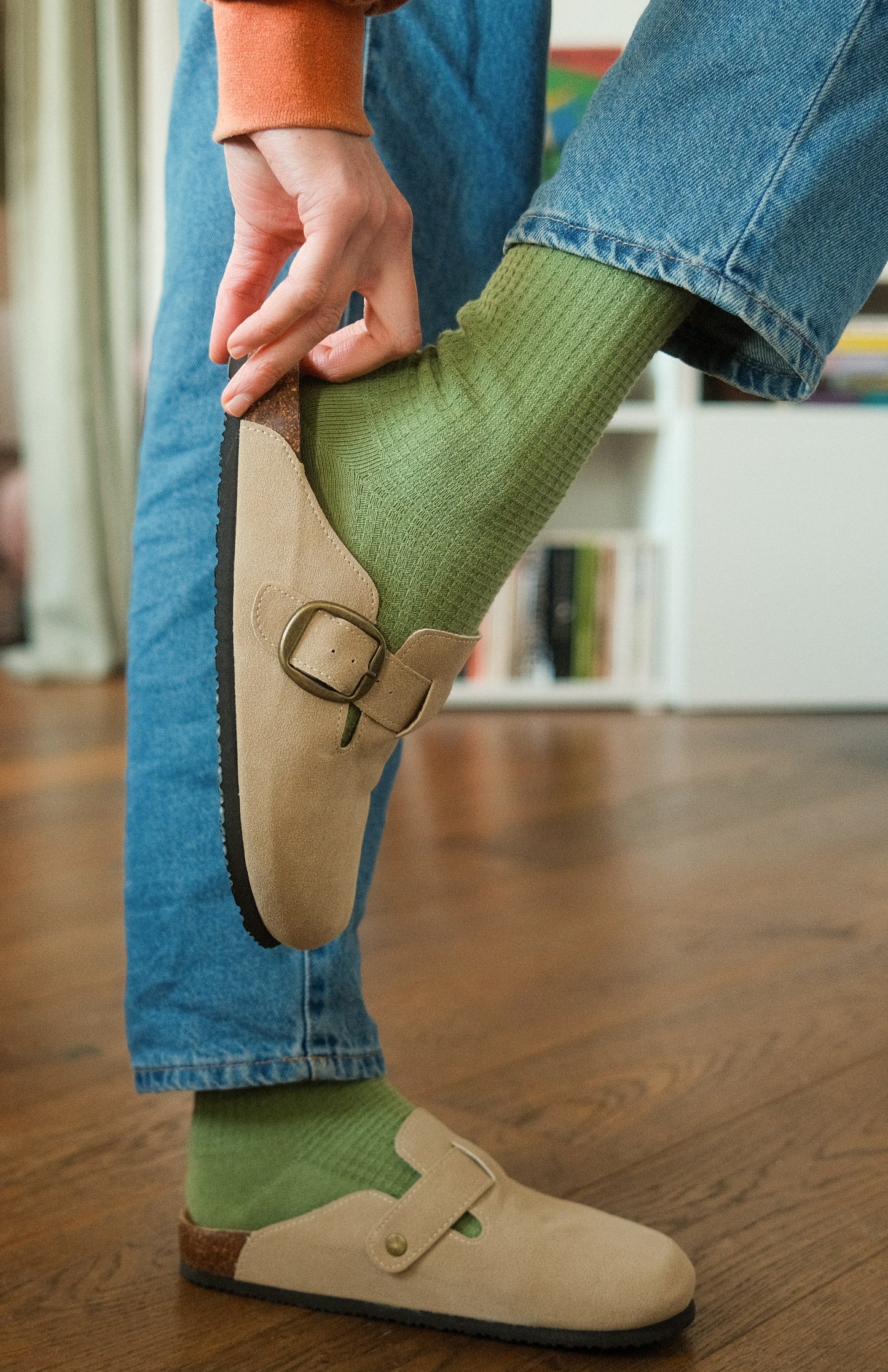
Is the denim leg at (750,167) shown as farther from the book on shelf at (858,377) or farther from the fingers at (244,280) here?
the book on shelf at (858,377)

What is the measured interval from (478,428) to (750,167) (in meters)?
0.14

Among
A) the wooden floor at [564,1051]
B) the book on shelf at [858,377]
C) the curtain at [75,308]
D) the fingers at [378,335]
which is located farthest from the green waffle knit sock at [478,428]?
the curtain at [75,308]

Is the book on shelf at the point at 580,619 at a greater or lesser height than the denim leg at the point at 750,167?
lesser

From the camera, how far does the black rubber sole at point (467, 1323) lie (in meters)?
0.54

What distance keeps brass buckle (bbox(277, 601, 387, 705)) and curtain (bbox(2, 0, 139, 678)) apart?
219cm

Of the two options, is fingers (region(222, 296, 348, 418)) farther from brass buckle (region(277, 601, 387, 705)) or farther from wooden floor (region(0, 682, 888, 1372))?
wooden floor (region(0, 682, 888, 1372))

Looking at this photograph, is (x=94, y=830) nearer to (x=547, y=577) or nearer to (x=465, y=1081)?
(x=465, y=1081)

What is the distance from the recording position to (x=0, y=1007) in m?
0.93

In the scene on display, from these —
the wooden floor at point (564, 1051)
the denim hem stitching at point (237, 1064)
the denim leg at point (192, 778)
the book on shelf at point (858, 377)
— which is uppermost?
the book on shelf at point (858, 377)

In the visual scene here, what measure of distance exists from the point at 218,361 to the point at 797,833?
109 centimetres

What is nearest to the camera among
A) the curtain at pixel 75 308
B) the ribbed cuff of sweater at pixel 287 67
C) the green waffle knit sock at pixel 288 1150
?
the ribbed cuff of sweater at pixel 287 67

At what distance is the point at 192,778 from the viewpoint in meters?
0.60

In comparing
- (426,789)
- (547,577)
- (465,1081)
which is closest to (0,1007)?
(465,1081)

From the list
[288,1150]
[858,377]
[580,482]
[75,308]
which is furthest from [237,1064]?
[75,308]
